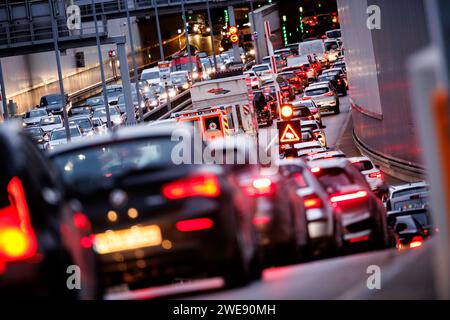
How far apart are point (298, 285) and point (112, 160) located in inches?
63.5

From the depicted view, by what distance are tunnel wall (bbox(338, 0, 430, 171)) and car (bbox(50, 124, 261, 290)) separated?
22.0m

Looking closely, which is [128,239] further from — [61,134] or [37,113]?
[37,113]

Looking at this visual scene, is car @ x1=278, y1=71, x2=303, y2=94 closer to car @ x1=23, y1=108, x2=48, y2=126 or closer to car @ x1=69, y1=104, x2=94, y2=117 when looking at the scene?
car @ x1=69, y1=104, x2=94, y2=117

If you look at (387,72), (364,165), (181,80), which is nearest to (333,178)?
(364,165)

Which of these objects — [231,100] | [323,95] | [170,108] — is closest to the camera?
[231,100]

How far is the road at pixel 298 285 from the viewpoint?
8820 millimetres

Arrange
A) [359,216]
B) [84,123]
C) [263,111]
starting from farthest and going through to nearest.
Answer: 1. [263,111]
2. [84,123]
3. [359,216]

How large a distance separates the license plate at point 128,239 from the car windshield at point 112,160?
0.37 m

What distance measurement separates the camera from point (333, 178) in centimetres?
1677

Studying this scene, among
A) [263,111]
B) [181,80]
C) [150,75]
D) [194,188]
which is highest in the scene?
[150,75]

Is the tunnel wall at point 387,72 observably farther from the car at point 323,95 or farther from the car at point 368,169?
the car at point 323,95

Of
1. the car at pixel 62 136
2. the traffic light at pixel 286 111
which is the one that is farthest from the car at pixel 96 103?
the traffic light at pixel 286 111

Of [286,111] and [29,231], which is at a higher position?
[29,231]

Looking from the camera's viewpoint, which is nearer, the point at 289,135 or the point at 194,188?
the point at 194,188
